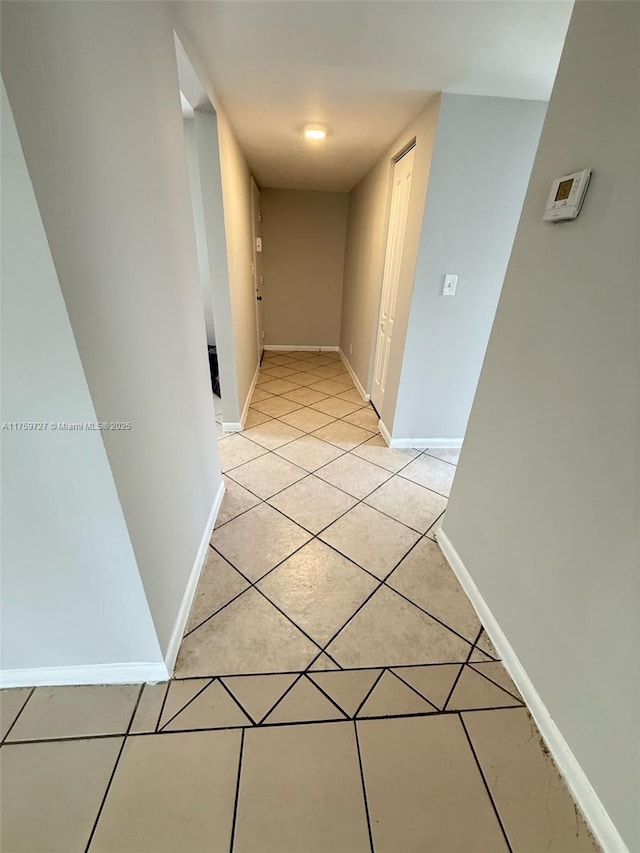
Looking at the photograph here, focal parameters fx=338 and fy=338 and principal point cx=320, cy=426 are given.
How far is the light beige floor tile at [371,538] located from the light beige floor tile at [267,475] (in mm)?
484

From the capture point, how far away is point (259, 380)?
3984 millimetres

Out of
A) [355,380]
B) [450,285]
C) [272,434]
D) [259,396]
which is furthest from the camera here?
[355,380]

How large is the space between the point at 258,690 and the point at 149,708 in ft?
1.13

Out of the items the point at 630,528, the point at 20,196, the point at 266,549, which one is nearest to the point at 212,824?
the point at 266,549

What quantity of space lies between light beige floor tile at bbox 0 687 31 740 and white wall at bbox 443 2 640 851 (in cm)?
165

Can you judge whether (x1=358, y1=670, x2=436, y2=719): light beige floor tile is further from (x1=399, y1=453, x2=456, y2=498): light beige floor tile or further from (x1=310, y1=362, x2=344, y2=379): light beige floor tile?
(x1=310, y1=362, x2=344, y2=379): light beige floor tile

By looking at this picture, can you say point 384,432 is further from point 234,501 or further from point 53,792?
point 53,792

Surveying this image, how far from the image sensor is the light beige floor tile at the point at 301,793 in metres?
0.85

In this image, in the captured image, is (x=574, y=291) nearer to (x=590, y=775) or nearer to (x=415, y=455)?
(x=590, y=775)

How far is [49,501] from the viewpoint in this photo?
2.75 feet

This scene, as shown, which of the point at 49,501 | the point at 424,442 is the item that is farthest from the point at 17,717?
the point at 424,442

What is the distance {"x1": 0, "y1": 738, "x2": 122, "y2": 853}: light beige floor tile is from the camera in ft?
2.75

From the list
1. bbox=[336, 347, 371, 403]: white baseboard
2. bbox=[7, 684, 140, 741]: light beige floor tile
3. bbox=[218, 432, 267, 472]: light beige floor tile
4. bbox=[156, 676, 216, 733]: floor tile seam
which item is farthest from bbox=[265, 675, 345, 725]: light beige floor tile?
bbox=[336, 347, 371, 403]: white baseboard

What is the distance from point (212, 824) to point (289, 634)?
20.5 inches
